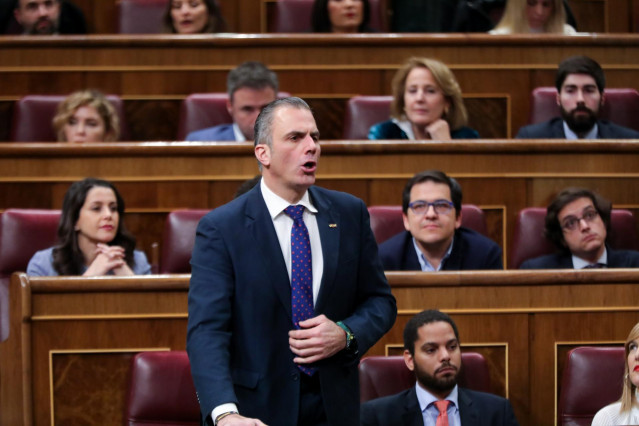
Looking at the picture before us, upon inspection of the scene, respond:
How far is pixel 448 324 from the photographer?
117cm

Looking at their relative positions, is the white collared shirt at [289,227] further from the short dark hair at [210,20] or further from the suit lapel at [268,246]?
the short dark hair at [210,20]

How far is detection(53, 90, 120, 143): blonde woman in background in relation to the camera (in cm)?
166

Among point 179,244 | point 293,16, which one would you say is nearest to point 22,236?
point 179,244

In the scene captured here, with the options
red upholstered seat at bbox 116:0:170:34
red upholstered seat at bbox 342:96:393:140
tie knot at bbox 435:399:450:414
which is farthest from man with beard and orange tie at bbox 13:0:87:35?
tie knot at bbox 435:399:450:414

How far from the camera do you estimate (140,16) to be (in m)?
2.10

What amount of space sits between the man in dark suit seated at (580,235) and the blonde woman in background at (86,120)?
69cm

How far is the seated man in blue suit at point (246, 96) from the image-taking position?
163 centimetres

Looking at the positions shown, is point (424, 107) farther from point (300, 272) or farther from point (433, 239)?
point (300, 272)

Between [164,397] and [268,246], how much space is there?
35 centimetres

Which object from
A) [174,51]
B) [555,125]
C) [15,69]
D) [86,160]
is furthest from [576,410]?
[15,69]

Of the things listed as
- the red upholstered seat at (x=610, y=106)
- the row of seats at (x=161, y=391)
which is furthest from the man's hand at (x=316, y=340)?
the red upholstered seat at (x=610, y=106)

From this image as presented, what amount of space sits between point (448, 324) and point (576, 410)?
177mm

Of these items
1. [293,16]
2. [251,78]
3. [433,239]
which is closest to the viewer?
[433,239]

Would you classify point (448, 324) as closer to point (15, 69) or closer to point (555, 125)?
point (555, 125)
